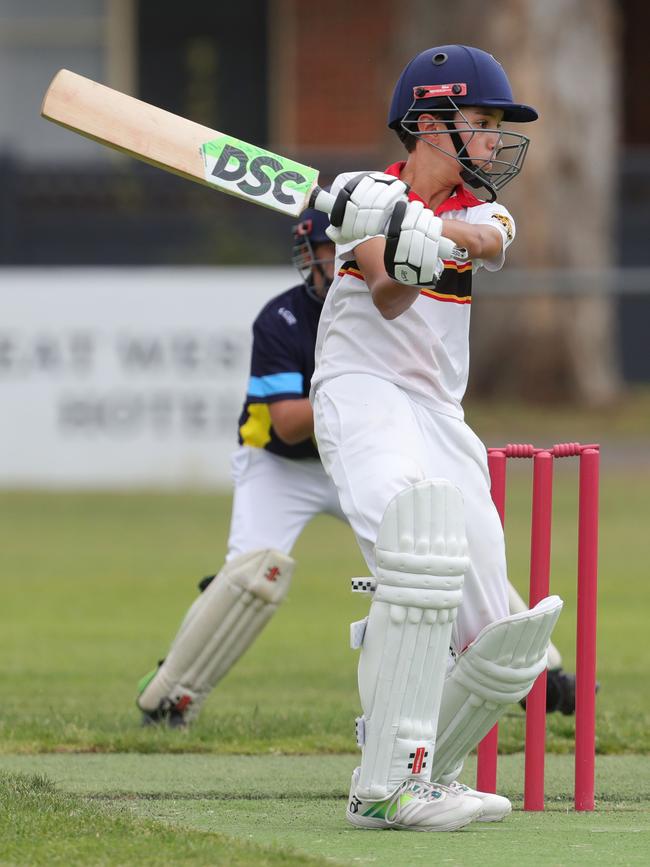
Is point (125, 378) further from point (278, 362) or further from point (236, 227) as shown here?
point (278, 362)

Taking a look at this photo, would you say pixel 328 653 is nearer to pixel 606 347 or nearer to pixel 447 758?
pixel 447 758

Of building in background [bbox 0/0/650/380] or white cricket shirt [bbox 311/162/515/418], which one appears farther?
building in background [bbox 0/0/650/380]

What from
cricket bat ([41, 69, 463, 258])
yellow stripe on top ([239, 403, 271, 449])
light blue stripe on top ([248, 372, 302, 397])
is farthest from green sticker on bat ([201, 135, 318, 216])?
yellow stripe on top ([239, 403, 271, 449])

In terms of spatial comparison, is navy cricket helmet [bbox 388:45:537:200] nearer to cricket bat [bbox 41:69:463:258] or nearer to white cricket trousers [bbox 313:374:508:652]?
cricket bat [bbox 41:69:463:258]

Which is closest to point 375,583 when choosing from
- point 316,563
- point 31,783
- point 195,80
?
point 31,783

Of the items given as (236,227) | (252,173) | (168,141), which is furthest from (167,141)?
(236,227)

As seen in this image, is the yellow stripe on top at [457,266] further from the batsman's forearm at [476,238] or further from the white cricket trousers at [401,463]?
the white cricket trousers at [401,463]

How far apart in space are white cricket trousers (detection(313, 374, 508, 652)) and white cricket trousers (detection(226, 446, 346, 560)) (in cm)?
163

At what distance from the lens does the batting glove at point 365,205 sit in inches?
152

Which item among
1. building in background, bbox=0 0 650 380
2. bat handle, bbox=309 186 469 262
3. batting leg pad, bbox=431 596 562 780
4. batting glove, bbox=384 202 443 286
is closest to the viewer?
batting glove, bbox=384 202 443 286

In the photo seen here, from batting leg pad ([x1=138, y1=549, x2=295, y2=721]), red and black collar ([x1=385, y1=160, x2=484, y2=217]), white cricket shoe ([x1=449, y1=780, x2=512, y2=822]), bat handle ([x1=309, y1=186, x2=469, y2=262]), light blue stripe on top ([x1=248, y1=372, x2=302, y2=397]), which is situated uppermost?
red and black collar ([x1=385, y1=160, x2=484, y2=217])

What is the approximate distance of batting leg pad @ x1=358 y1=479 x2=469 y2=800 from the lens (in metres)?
3.90

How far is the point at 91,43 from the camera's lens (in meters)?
23.1

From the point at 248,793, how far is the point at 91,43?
19.4 m
